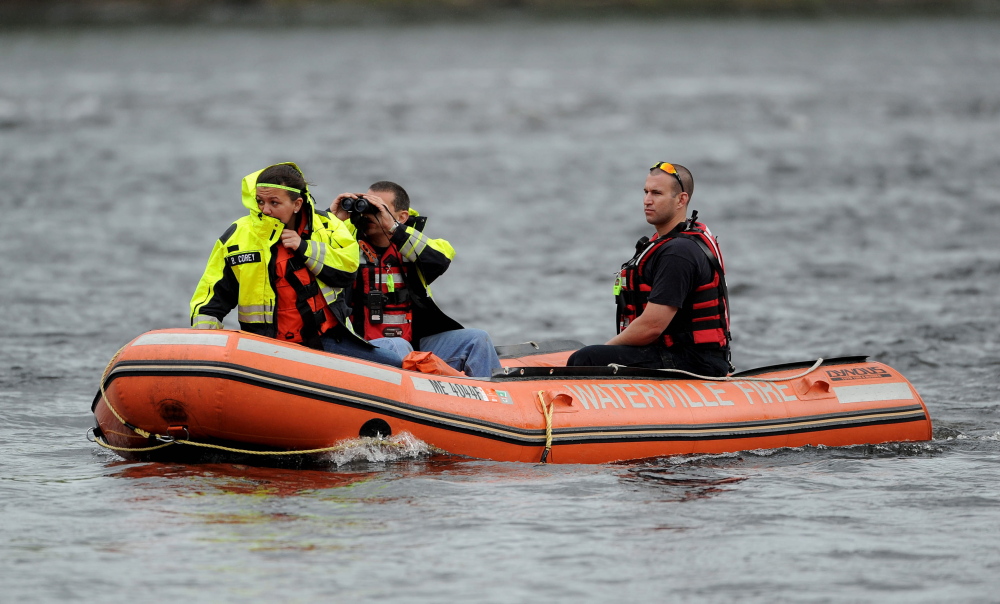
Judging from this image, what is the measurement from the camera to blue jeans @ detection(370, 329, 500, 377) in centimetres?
693

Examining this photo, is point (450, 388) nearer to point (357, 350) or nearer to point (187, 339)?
point (357, 350)

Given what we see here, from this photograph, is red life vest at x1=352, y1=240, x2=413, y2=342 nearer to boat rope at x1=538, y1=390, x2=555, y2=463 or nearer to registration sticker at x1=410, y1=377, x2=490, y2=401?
registration sticker at x1=410, y1=377, x2=490, y2=401

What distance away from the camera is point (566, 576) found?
512cm

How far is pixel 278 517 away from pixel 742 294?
26.8ft

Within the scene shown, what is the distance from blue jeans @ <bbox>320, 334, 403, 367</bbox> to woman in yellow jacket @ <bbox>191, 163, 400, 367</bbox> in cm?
2

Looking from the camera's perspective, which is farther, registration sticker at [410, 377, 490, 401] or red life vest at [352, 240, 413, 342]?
red life vest at [352, 240, 413, 342]

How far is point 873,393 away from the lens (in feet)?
23.5

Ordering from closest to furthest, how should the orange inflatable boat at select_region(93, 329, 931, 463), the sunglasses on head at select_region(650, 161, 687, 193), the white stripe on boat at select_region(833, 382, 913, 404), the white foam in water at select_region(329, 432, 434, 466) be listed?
the orange inflatable boat at select_region(93, 329, 931, 463)
the white foam in water at select_region(329, 432, 434, 466)
the sunglasses on head at select_region(650, 161, 687, 193)
the white stripe on boat at select_region(833, 382, 913, 404)

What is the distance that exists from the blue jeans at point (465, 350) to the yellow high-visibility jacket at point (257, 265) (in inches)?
32.3

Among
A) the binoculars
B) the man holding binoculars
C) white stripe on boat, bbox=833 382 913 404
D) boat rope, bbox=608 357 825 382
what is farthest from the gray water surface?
the binoculars

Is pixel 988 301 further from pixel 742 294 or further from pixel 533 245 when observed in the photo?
pixel 533 245

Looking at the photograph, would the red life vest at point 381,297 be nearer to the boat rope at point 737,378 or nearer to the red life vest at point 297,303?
the red life vest at point 297,303

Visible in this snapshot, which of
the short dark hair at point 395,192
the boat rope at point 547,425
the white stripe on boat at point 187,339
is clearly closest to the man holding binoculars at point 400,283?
the short dark hair at point 395,192

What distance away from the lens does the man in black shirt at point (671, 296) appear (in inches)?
260
